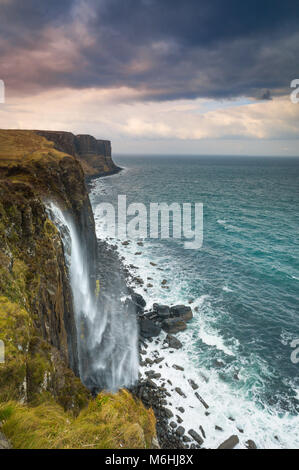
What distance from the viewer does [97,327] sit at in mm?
25266

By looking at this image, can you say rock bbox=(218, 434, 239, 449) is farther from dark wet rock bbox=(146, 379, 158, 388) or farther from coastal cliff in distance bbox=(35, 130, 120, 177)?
coastal cliff in distance bbox=(35, 130, 120, 177)

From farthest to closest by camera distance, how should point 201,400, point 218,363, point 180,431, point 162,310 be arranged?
point 162,310, point 218,363, point 201,400, point 180,431

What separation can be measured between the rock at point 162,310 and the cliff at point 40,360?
42.0 ft

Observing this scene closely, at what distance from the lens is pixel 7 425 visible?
5.34 m

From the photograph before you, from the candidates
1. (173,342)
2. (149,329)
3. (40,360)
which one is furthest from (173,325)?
(40,360)

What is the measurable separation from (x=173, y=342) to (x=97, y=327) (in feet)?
26.3

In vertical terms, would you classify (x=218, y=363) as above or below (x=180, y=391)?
above

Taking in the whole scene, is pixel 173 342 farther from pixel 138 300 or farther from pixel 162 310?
pixel 138 300

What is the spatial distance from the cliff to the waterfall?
14.7 ft

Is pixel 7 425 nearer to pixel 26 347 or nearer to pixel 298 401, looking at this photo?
pixel 26 347

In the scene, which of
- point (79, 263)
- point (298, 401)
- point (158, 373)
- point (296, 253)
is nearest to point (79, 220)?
point (79, 263)

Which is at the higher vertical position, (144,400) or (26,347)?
(26,347)

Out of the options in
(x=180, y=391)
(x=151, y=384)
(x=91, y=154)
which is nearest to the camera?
(x=180, y=391)
